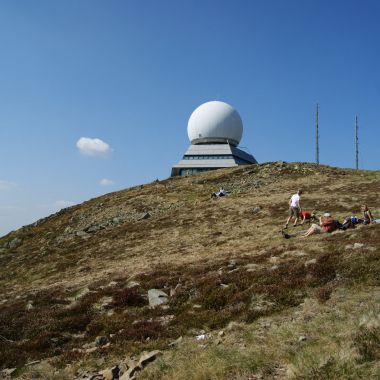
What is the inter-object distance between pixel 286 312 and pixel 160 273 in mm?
7980

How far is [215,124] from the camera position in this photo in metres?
93.7

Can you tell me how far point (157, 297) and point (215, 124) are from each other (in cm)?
8197

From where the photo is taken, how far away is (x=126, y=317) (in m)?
12.9

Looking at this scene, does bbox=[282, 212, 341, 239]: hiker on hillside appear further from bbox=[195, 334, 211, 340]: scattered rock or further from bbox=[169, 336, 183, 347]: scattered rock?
bbox=[169, 336, 183, 347]: scattered rock

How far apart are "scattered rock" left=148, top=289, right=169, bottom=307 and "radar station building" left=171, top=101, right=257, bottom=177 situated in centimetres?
7348

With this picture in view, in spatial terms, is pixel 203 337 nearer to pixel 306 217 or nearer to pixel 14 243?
pixel 306 217

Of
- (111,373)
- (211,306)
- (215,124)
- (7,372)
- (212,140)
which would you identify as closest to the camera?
(111,373)

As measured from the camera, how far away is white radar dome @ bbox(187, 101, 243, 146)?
9406 cm

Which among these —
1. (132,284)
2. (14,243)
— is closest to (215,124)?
(14,243)

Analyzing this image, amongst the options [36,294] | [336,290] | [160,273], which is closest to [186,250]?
[160,273]

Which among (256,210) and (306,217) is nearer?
(306,217)

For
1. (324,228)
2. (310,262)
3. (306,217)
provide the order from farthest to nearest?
(306,217), (324,228), (310,262)

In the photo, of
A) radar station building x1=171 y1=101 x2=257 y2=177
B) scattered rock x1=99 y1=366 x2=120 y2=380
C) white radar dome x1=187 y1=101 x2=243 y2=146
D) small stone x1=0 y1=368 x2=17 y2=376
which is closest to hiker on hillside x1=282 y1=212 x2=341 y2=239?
scattered rock x1=99 y1=366 x2=120 y2=380

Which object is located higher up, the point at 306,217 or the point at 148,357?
the point at 306,217
